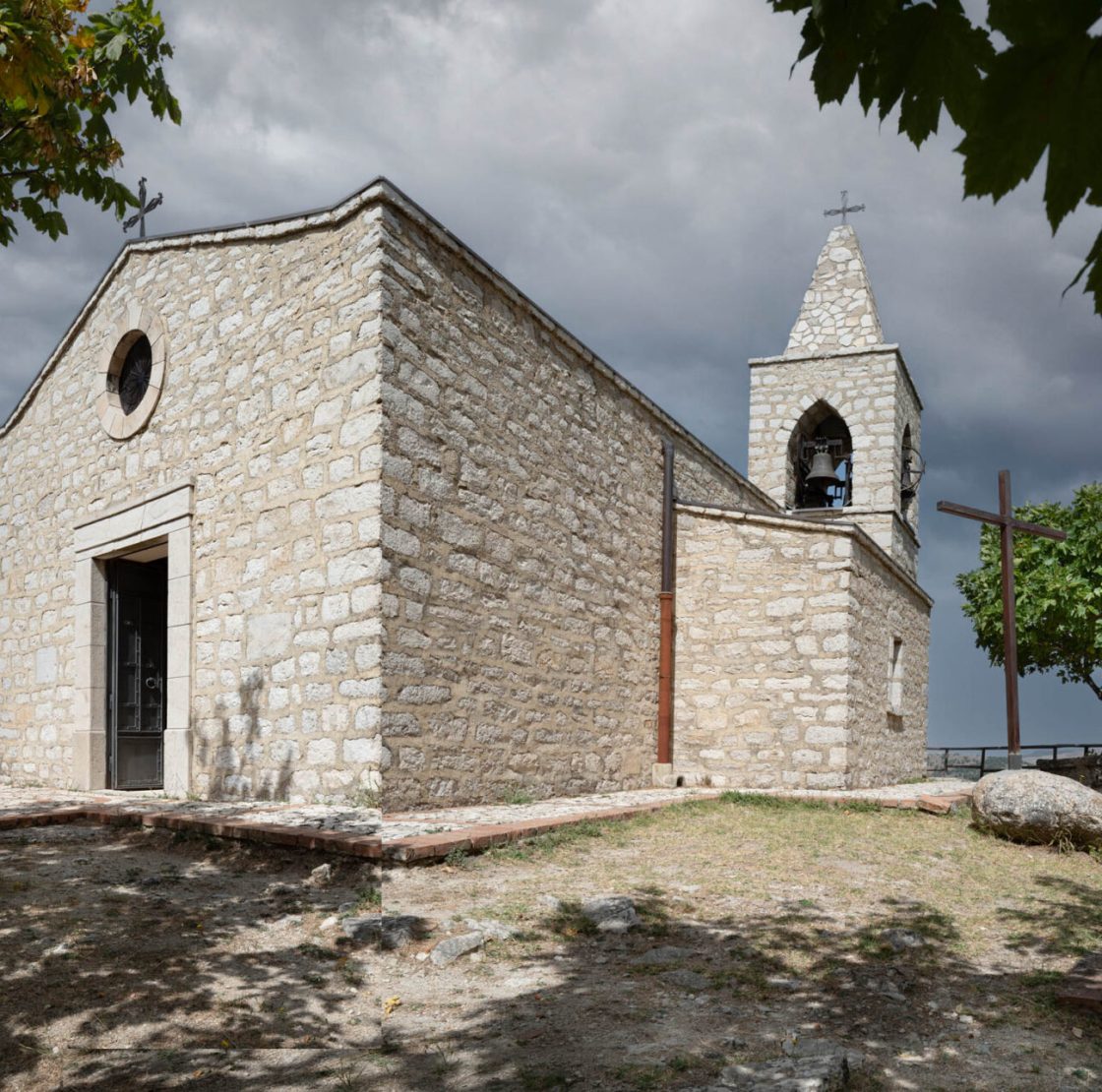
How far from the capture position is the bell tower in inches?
672

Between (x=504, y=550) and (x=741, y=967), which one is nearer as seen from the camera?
(x=741, y=967)

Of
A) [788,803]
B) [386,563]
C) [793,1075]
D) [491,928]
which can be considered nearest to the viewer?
[793,1075]

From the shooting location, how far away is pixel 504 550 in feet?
27.9

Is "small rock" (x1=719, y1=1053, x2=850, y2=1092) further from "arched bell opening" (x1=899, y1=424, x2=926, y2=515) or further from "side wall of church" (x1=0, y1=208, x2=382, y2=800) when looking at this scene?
"arched bell opening" (x1=899, y1=424, x2=926, y2=515)

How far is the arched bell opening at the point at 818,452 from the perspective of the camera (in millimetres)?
17688

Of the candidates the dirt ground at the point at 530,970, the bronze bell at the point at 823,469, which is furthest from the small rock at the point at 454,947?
the bronze bell at the point at 823,469

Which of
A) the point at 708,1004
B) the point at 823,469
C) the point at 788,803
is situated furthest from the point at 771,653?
the point at 708,1004

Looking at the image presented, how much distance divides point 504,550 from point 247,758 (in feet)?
8.73

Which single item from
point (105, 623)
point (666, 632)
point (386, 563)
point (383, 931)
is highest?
point (386, 563)

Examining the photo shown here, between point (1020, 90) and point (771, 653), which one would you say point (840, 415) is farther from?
point (1020, 90)

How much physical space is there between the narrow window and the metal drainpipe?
12.1ft

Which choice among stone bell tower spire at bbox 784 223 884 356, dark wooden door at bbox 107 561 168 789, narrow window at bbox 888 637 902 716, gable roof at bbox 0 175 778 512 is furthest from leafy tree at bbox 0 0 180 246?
stone bell tower spire at bbox 784 223 884 356

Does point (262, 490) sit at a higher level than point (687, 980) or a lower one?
higher

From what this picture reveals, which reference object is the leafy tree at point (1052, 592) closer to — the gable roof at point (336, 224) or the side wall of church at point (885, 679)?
the side wall of church at point (885, 679)
